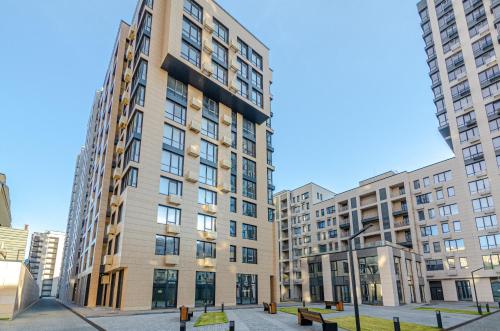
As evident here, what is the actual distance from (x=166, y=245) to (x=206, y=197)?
771 cm

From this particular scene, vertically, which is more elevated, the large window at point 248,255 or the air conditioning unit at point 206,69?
the air conditioning unit at point 206,69

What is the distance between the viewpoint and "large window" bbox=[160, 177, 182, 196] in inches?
1420

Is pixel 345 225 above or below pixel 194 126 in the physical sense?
below

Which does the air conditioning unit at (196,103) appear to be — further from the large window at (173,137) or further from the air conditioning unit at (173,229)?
the air conditioning unit at (173,229)

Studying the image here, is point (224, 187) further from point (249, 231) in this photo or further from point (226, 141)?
point (249, 231)

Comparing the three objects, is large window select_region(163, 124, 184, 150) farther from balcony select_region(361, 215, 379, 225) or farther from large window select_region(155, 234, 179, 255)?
balcony select_region(361, 215, 379, 225)

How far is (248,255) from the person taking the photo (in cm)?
4275

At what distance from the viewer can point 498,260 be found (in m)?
49.2

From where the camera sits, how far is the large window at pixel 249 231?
4316cm

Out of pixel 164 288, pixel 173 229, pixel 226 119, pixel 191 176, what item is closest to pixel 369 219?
pixel 226 119

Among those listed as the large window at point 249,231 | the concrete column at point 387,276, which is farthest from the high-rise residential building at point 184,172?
the concrete column at point 387,276

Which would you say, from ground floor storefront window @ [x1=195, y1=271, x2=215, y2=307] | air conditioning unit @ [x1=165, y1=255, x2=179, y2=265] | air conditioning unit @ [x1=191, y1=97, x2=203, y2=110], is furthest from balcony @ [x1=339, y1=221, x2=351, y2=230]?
air conditioning unit @ [x1=165, y1=255, x2=179, y2=265]

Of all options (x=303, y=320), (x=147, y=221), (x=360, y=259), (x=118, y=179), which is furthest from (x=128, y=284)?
(x=360, y=259)

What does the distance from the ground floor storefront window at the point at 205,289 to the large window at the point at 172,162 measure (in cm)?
1124
